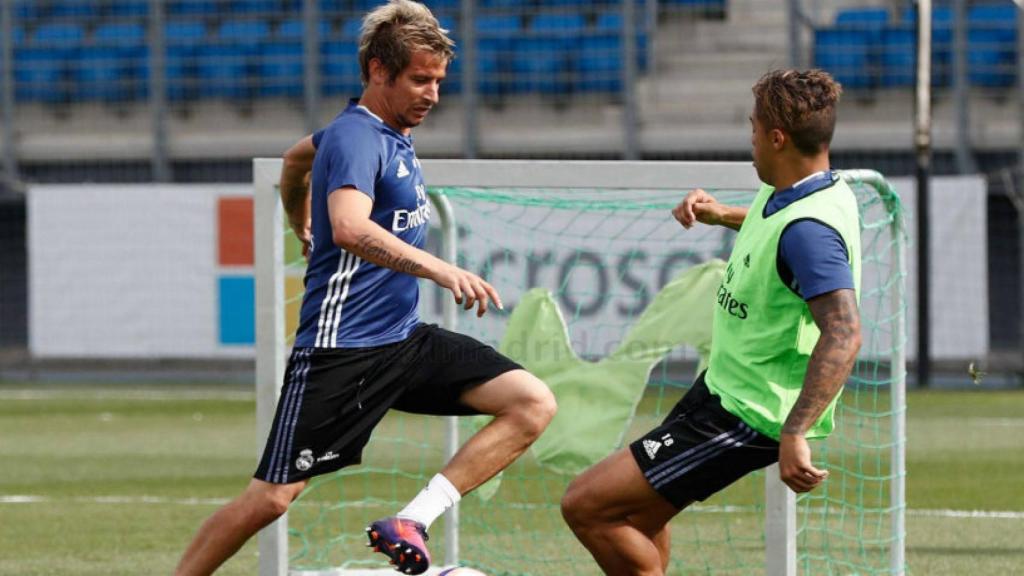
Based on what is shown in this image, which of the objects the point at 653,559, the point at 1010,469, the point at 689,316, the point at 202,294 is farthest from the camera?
the point at 202,294

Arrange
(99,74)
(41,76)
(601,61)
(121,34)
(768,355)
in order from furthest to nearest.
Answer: (121,34), (41,76), (99,74), (601,61), (768,355)

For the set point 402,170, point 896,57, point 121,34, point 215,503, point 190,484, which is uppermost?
point 121,34

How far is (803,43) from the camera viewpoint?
62.3 feet

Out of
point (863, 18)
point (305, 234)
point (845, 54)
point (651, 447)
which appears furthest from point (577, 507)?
point (863, 18)

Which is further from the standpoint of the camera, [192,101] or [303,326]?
[192,101]

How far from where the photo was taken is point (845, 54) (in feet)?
61.8

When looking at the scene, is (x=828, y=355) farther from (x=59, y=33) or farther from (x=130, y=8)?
(x=59, y=33)

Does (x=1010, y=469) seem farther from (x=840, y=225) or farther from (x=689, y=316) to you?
(x=840, y=225)

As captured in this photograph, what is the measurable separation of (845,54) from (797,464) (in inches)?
605

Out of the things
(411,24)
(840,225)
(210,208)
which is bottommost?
(210,208)

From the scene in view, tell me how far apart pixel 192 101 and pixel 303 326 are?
16.5 meters

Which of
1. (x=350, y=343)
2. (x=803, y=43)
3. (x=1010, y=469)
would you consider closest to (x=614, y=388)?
(x=350, y=343)

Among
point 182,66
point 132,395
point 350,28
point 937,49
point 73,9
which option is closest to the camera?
point 132,395

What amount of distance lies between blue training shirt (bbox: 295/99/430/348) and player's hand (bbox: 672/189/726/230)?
0.75 metres
